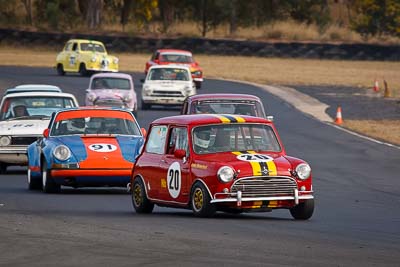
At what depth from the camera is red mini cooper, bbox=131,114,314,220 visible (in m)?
14.0

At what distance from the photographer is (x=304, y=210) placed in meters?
14.3

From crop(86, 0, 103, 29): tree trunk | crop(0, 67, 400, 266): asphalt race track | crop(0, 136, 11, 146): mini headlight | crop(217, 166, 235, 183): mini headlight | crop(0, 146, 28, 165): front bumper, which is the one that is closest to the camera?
crop(0, 67, 400, 266): asphalt race track

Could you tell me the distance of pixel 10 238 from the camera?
472 inches

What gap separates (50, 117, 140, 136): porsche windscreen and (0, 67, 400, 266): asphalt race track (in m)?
0.95

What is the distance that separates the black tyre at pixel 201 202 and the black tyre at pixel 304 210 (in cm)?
96

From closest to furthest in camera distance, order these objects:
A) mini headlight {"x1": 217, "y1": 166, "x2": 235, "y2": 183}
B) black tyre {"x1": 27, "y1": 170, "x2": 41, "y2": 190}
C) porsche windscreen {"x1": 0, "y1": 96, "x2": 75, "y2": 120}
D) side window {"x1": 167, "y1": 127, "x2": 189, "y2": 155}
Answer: mini headlight {"x1": 217, "y1": 166, "x2": 235, "y2": 183} < side window {"x1": 167, "y1": 127, "x2": 189, "y2": 155} < black tyre {"x1": 27, "y1": 170, "x2": 41, "y2": 190} < porsche windscreen {"x1": 0, "y1": 96, "x2": 75, "y2": 120}

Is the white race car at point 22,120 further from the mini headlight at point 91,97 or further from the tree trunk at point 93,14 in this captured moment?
the tree trunk at point 93,14

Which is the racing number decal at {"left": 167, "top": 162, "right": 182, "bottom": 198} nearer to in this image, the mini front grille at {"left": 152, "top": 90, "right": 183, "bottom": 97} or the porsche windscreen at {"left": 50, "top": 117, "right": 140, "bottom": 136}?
the porsche windscreen at {"left": 50, "top": 117, "right": 140, "bottom": 136}

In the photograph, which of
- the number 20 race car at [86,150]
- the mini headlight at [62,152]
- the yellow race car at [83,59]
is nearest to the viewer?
the number 20 race car at [86,150]

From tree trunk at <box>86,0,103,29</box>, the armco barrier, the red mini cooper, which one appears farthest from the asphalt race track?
tree trunk at <box>86,0,103,29</box>

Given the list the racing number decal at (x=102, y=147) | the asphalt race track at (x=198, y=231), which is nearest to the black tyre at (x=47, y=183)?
the asphalt race track at (x=198, y=231)

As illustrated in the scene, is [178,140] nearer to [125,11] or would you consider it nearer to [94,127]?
[94,127]

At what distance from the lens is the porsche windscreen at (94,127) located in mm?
19547

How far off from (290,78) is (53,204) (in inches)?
1636
